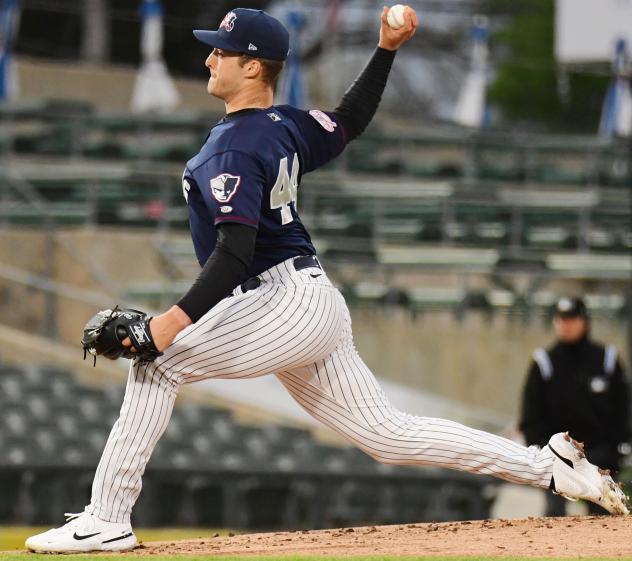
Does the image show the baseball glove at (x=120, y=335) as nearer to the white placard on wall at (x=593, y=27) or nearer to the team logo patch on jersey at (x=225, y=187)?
the team logo patch on jersey at (x=225, y=187)

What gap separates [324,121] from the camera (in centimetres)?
505

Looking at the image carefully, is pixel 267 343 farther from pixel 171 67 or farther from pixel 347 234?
pixel 171 67

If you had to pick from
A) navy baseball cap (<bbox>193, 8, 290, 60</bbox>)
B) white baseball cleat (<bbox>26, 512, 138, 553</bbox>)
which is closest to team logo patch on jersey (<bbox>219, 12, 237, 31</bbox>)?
navy baseball cap (<bbox>193, 8, 290, 60</bbox>)

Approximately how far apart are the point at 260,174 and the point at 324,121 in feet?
1.60

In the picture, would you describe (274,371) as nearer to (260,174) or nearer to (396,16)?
(260,174)

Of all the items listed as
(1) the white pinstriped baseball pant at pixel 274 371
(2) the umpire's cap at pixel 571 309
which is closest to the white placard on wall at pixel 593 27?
(2) the umpire's cap at pixel 571 309

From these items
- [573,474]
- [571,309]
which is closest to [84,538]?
[573,474]

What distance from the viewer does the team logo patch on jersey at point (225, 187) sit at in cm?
457

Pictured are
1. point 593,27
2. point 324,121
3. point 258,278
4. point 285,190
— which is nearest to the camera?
point 285,190

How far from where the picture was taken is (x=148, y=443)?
4812 mm

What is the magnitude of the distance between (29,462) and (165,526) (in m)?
1.00

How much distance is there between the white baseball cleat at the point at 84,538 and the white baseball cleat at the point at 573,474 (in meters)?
1.45

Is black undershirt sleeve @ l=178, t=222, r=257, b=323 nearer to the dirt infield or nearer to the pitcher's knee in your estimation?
the pitcher's knee

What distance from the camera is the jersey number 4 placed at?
15.6ft
